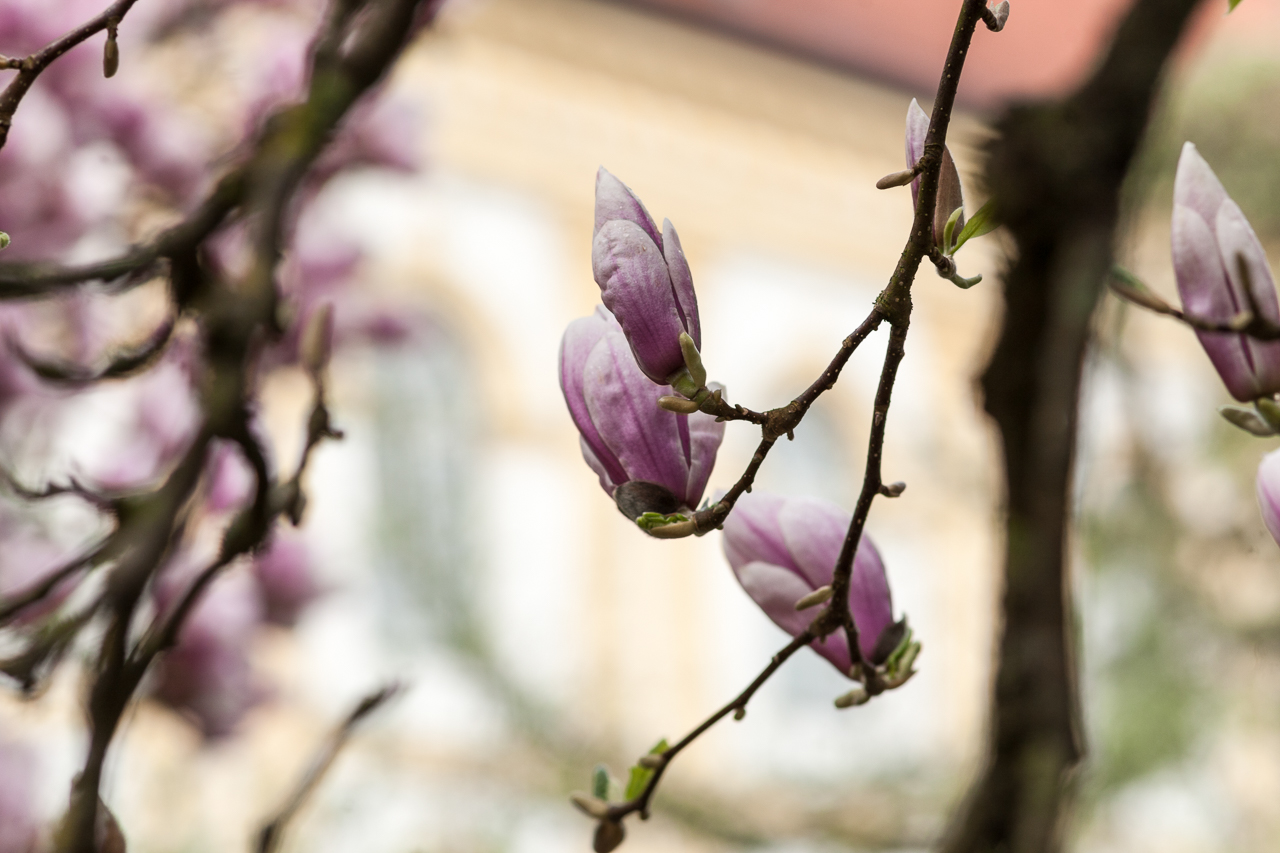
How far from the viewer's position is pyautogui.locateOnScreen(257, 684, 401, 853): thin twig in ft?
1.00

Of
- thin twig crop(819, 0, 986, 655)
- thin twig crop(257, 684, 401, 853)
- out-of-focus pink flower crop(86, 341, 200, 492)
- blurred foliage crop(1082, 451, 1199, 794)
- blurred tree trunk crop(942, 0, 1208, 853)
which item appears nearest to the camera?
thin twig crop(819, 0, 986, 655)

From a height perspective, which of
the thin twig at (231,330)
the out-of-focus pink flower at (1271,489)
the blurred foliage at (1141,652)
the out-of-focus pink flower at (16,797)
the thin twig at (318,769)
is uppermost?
the out-of-focus pink flower at (1271,489)

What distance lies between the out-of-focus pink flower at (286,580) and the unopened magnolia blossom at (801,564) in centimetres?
66

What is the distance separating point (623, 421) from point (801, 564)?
0.16 feet

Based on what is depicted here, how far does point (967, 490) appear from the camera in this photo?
7.04ft

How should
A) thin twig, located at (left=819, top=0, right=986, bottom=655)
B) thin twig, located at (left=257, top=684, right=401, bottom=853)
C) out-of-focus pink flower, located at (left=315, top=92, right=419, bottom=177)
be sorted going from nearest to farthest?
thin twig, located at (left=819, top=0, right=986, bottom=655) < thin twig, located at (left=257, top=684, right=401, bottom=853) < out-of-focus pink flower, located at (left=315, top=92, right=419, bottom=177)

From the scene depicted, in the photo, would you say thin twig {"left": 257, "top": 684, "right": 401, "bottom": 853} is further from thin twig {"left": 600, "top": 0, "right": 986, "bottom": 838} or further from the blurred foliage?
the blurred foliage

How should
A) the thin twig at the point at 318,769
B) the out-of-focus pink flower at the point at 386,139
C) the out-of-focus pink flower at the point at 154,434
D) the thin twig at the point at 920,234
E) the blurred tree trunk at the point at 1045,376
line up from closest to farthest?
1. the thin twig at the point at 920,234
2. the thin twig at the point at 318,769
3. the blurred tree trunk at the point at 1045,376
4. the out-of-focus pink flower at the point at 154,434
5. the out-of-focus pink flower at the point at 386,139

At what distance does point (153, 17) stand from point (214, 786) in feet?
9.31

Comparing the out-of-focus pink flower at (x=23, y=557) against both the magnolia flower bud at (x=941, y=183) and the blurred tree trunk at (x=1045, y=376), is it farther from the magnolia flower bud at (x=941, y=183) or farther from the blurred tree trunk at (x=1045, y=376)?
the magnolia flower bud at (x=941, y=183)

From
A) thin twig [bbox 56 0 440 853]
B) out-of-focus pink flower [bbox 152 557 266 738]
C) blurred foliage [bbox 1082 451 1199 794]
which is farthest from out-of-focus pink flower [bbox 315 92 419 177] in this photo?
blurred foliage [bbox 1082 451 1199 794]

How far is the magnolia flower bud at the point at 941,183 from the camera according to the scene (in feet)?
0.70

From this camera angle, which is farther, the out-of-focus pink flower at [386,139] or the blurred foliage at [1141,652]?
the blurred foliage at [1141,652]

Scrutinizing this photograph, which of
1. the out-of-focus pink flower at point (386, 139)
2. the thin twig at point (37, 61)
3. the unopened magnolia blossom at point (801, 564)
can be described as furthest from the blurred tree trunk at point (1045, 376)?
the out-of-focus pink flower at point (386, 139)
